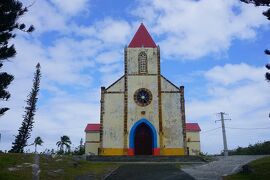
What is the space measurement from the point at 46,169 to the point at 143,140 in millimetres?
15008

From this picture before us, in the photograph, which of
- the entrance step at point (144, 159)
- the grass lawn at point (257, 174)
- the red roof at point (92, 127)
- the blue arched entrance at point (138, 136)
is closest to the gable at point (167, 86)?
the blue arched entrance at point (138, 136)

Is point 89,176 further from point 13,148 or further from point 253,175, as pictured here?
point 13,148

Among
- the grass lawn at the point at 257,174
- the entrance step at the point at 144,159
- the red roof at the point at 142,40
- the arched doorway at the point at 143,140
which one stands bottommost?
the grass lawn at the point at 257,174

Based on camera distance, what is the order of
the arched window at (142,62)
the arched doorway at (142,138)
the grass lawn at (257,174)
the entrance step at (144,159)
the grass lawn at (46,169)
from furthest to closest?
1. the arched window at (142,62)
2. the arched doorway at (142,138)
3. the entrance step at (144,159)
4. the grass lawn at (46,169)
5. the grass lawn at (257,174)

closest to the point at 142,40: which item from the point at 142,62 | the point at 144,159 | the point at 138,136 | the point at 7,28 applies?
the point at 142,62

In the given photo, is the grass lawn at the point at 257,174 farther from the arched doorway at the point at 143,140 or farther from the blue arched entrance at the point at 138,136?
the arched doorway at the point at 143,140

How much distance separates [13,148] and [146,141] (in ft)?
58.2

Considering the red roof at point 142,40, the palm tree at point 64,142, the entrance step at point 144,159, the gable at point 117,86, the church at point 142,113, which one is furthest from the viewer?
the palm tree at point 64,142

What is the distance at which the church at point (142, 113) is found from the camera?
104 feet

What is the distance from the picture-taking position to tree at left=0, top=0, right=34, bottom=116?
1798 centimetres

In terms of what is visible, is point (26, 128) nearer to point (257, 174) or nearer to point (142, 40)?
point (142, 40)

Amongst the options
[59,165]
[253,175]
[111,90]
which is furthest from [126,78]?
[253,175]

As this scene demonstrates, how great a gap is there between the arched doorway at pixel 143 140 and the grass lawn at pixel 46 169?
10.7m

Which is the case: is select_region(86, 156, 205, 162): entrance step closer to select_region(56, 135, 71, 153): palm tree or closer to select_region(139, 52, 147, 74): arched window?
select_region(139, 52, 147, 74): arched window
